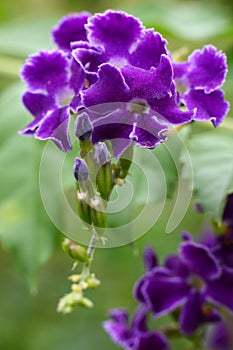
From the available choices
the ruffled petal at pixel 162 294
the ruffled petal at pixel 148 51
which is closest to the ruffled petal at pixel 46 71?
the ruffled petal at pixel 148 51

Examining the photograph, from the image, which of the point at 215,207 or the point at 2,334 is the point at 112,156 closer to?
the point at 215,207

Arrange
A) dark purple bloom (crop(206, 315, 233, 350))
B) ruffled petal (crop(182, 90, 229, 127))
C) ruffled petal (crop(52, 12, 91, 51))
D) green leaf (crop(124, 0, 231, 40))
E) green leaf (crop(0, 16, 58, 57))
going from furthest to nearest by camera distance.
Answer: dark purple bloom (crop(206, 315, 233, 350)) → green leaf (crop(0, 16, 58, 57)) → green leaf (crop(124, 0, 231, 40)) → ruffled petal (crop(52, 12, 91, 51)) → ruffled petal (crop(182, 90, 229, 127))

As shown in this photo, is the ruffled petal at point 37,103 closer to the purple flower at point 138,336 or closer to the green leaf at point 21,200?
the green leaf at point 21,200

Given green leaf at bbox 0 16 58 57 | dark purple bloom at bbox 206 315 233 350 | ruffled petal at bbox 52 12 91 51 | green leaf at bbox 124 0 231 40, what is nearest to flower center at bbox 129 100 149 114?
ruffled petal at bbox 52 12 91 51

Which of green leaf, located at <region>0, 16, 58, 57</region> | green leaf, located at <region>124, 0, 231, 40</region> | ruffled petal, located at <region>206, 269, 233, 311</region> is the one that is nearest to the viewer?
ruffled petal, located at <region>206, 269, 233, 311</region>

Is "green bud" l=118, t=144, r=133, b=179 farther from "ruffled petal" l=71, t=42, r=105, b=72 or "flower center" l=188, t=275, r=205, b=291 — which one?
"flower center" l=188, t=275, r=205, b=291

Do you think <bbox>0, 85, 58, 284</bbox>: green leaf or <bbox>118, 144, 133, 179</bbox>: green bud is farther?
<bbox>0, 85, 58, 284</bbox>: green leaf

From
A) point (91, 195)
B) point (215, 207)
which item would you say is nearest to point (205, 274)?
point (215, 207)

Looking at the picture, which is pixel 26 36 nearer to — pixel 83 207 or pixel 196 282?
pixel 196 282
